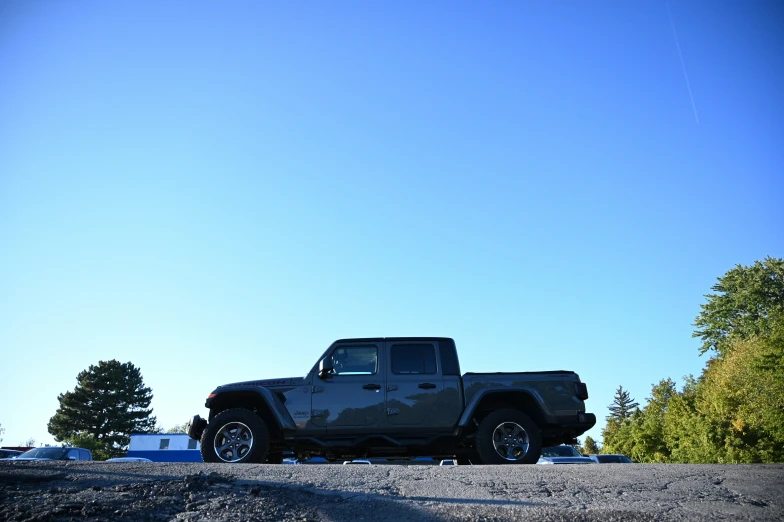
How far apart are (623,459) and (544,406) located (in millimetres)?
13824

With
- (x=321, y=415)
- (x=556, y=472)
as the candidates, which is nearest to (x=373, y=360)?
(x=321, y=415)

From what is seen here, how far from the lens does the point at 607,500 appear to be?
5.10 metres

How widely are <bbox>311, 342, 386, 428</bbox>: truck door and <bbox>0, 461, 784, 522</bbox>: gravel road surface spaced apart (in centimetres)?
160

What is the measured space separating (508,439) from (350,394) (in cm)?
241

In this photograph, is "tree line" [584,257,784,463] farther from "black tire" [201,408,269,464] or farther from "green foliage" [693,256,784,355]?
"black tire" [201,408,269,464]

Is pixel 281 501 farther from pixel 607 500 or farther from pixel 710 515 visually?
pixel 710 515

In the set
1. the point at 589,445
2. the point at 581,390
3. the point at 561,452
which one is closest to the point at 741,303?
the point at 561,452

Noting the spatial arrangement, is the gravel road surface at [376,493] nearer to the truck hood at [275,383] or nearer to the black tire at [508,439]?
the black tire at [508,439]

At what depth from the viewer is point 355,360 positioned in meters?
8.88

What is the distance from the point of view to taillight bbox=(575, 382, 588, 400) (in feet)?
28.2

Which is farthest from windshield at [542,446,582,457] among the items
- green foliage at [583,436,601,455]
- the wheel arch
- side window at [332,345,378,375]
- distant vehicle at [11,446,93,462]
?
green foliage at [583,436,601,455]

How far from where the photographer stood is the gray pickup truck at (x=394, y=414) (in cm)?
835

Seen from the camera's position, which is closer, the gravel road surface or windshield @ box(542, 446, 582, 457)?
the gravel road surface

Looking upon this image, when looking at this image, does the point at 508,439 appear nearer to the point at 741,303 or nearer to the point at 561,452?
the point at 561,452
